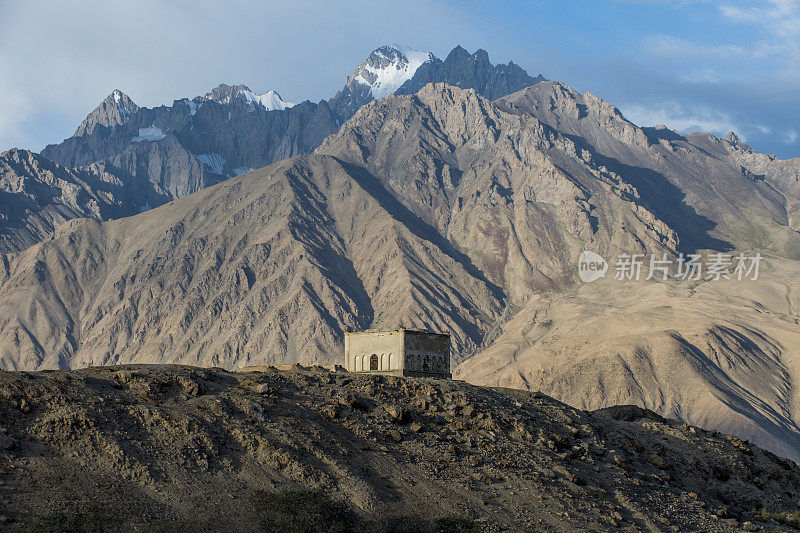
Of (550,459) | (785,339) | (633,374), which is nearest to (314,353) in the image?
(633,374)

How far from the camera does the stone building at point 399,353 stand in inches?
2125

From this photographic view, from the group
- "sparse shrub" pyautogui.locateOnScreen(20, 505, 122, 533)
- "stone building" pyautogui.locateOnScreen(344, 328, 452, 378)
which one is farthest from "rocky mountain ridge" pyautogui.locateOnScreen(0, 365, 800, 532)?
"stone building" pyautogui.locateOnScreen(344, 328, 452, 378)

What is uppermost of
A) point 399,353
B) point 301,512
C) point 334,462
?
point 399,353

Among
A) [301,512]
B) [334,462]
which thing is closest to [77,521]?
[301,512]

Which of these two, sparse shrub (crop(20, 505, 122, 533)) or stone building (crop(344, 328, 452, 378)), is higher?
stone building (crop(344, 328, 452, 378))

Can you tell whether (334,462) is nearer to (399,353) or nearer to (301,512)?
(301,512)

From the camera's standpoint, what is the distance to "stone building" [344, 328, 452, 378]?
54.0 m

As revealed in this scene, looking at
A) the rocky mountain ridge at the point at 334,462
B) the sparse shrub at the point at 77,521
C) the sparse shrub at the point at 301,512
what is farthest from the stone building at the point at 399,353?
the sparse shrub at the point at 77,521

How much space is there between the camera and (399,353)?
53812 mm

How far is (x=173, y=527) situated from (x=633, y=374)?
129 metres

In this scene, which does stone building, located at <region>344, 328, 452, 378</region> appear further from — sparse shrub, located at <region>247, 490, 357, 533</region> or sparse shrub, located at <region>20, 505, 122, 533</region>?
sparse shrub, located at <region>20, 505, 122, 533</region>

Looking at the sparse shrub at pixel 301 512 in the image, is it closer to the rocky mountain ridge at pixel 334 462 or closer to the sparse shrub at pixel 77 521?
the rocky mountain ridge at pixel 334 462

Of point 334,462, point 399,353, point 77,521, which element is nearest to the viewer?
point 77,521

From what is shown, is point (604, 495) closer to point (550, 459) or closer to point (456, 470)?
point (550, 459)
